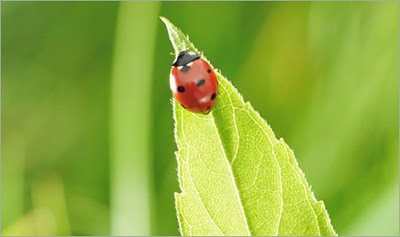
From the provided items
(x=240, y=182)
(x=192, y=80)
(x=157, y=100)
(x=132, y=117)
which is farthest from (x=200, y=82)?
(x=157, y=100)

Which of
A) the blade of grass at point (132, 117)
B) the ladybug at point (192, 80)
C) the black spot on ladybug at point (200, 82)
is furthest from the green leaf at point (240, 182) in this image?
the blade of grass at point (132, 117)

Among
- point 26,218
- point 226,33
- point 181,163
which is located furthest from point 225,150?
point 226,33

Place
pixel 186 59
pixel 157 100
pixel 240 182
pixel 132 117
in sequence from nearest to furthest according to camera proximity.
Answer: pixel 240 182, pixel 186 59, pixel 132 117, pixel 157 100

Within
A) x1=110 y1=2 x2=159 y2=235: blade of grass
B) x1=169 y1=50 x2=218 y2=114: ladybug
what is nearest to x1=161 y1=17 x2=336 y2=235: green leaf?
x1=169 y1=50 x2=218 y2=114: ladybug

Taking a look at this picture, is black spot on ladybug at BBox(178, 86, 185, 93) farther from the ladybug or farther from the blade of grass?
the blade of grass

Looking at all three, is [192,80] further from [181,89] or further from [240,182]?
[240,182]

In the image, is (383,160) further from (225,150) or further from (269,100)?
(225,150)

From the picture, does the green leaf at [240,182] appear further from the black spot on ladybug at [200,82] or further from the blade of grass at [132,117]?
the blade of grass at [132,117]
